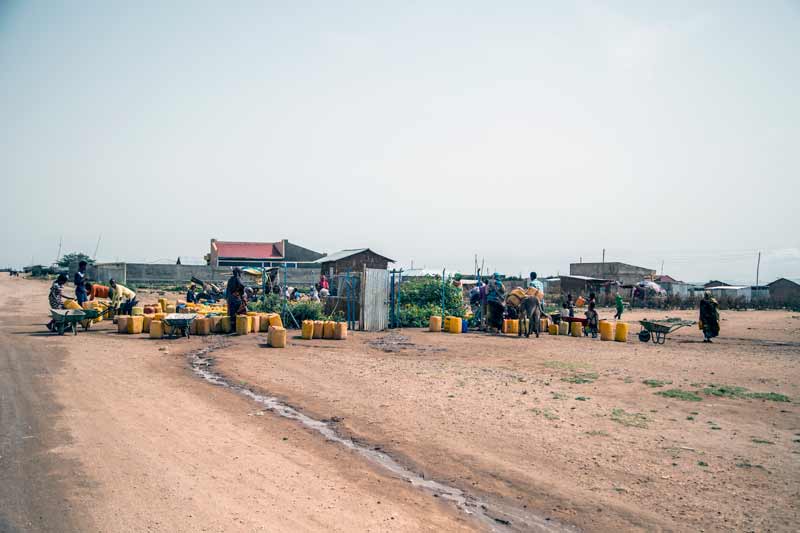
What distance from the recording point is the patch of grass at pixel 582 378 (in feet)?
43.0

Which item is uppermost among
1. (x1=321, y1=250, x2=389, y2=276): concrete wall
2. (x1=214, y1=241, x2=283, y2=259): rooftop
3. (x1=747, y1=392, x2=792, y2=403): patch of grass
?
(x1=214, y1=241, x2=283, y2=259): rooftop

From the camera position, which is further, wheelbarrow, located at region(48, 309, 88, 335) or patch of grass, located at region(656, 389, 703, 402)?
wheelbarrow, located at region(48, 309, 88, 335)

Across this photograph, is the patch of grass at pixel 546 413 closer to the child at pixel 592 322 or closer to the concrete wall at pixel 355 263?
the child at pixel 592 322

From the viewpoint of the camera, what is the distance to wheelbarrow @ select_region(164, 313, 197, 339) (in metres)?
18.6

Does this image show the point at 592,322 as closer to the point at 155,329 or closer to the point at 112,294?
the point at 155,329

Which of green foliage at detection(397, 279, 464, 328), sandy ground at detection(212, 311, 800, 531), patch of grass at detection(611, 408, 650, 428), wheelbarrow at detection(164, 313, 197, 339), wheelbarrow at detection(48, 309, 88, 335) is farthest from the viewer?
green foliage at detection(397, 279, 464, 328)

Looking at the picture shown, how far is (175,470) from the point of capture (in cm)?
672

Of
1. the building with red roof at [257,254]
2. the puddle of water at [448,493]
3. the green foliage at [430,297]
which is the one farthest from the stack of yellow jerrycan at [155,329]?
the building with red roof at [257,254]

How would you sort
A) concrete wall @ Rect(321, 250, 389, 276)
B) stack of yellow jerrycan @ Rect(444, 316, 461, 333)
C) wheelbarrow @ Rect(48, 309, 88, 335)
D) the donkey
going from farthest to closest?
1. concrete wall @ Rect(321, 250, 389, 276)
2. stack of yellow jerrycan @ Rect(444, 316, 461, 333)
3. the donkey
4. wheelbarrow @ Rect(48, 309, 88, 335)

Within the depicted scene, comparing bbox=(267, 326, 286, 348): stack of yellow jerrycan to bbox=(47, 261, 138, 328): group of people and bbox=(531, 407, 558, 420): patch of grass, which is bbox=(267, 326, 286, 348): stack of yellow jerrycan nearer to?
bbox=(47, 261, 138, 328): group of people

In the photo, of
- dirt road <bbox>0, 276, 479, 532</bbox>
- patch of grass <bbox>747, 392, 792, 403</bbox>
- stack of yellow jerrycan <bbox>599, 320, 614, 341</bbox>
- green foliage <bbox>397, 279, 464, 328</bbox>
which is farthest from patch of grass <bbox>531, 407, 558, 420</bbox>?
green foliage <bbox>397, 279, 464, 328</bbox>

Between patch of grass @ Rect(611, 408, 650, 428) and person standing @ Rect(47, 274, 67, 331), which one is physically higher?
person standing @ Rect(47, 274, 67, 331)

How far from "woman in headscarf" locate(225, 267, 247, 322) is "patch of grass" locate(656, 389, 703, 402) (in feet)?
44.6

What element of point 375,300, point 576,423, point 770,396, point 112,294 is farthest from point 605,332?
point 112,294
